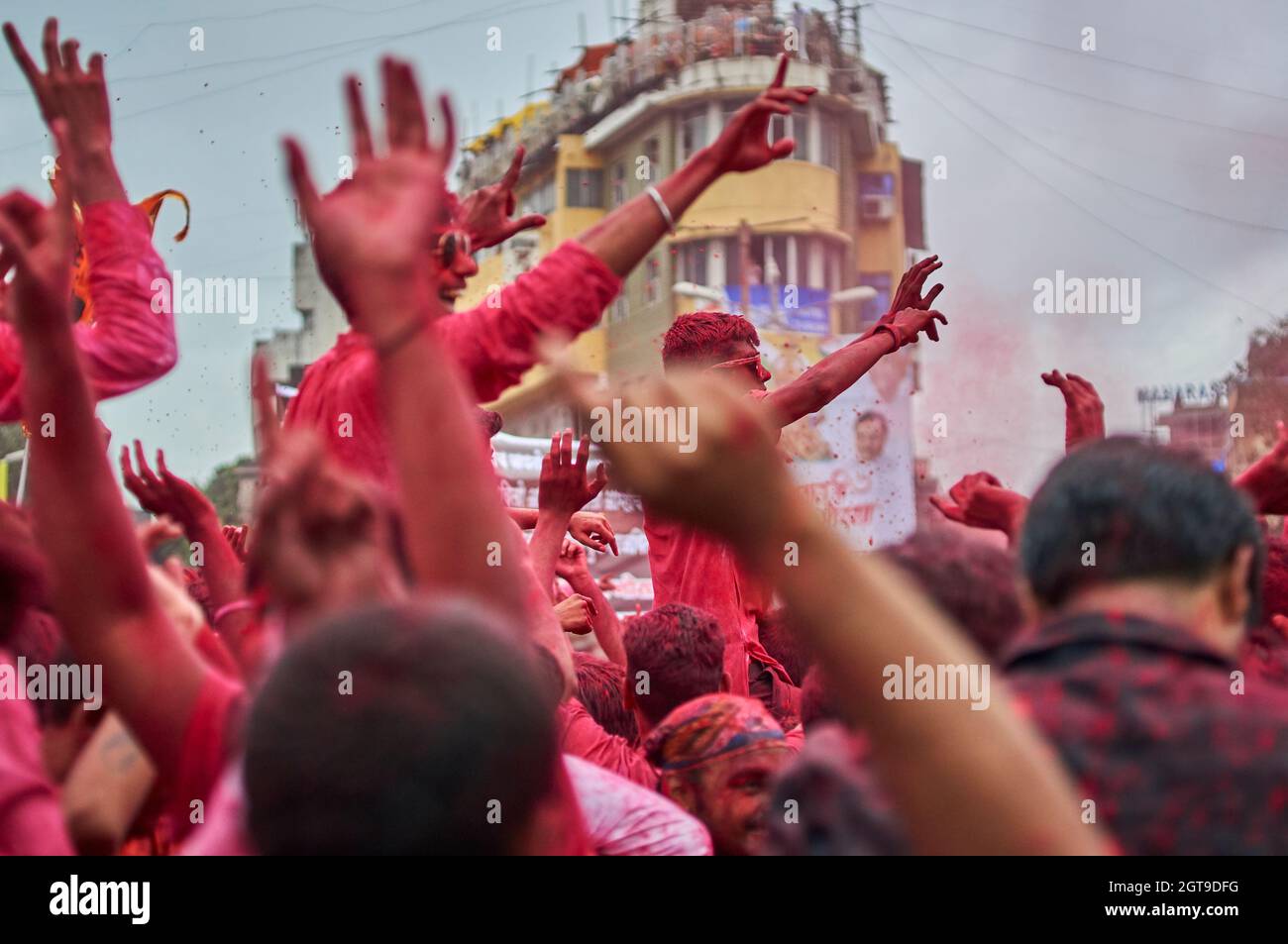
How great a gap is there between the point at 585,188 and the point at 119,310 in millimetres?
32912

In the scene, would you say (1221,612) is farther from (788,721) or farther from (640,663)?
(788,721)

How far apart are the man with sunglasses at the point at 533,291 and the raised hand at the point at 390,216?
0.53 m

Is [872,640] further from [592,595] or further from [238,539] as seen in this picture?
[592,595]

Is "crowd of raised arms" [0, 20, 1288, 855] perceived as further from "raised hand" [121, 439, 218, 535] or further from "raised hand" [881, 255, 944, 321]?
"raised hand" [881, 255, 944, 321]

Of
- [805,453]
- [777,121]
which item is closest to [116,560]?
[805,453]

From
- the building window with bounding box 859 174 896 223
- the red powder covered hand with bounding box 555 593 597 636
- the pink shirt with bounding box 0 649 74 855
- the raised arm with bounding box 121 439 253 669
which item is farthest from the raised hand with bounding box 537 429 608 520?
the building window with bounding box 859 174 896 223

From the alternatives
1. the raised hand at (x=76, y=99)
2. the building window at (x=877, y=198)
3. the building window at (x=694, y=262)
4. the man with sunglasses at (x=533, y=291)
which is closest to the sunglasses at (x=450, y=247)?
the man with sunglasses at (x=533, y=291)

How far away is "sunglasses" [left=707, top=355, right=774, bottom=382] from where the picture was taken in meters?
5.06

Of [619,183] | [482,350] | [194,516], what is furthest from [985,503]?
[619,183]

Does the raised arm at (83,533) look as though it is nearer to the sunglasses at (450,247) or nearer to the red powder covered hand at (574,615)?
the sunglasses at (450,247)

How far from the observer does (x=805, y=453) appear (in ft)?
47.3

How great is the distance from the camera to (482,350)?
9.10ft

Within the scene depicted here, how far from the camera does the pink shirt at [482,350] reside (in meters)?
2.67
